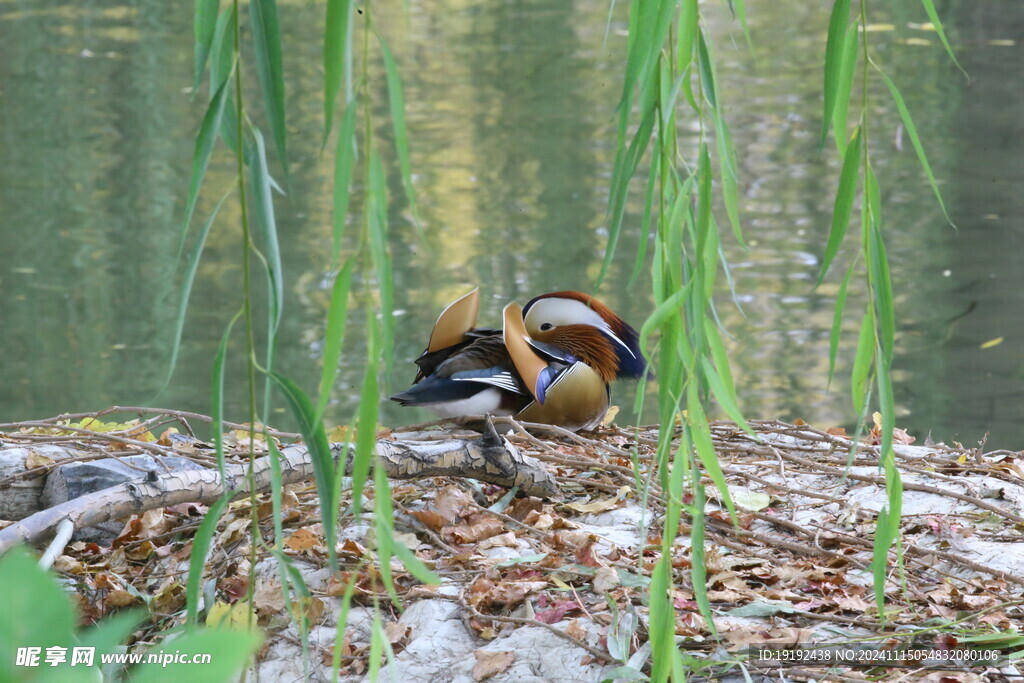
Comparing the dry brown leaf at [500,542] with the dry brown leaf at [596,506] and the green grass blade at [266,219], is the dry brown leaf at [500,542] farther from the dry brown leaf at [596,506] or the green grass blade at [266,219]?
the green grass blade at [266,219]

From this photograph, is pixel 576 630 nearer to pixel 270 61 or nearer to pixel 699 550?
pixel 699 550

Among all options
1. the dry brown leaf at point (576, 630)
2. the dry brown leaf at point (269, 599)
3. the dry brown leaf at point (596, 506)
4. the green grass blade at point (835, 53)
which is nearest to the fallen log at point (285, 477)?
the dry brown leaf at point (596, 506)

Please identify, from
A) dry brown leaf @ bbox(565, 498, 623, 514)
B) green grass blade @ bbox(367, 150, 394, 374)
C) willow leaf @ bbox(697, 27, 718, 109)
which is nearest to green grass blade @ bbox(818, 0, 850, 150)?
willow leaf @ bbox(697, 27, 718, 109)

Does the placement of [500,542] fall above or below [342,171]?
below

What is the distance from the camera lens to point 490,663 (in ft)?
4.99

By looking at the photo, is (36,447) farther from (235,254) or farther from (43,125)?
(43,125)

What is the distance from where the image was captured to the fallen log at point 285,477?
1.54 meters

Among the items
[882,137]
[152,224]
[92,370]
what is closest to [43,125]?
[152,224]

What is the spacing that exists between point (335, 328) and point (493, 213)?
22.9 feet

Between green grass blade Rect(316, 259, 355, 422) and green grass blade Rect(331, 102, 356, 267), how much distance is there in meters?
0.02

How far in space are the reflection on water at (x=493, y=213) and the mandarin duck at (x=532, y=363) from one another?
257 cm

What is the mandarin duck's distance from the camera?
7.89 feet

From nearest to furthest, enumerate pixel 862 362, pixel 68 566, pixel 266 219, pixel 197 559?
pixel 266 219, pixel 197 559, pixel 862 362, pixel 68 566

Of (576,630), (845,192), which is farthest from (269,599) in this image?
(845,192)
